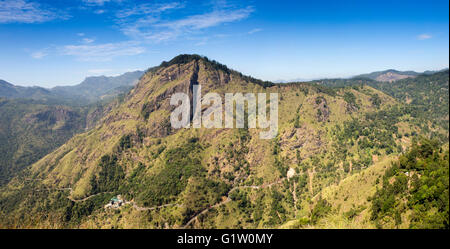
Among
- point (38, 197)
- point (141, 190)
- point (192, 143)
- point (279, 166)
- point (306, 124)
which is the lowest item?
point (38, 197)

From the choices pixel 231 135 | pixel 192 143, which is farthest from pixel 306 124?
pixel 192 143
